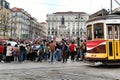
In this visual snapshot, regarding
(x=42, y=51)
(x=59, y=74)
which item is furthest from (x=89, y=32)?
(x=42, y=51)

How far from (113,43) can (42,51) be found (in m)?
8.44

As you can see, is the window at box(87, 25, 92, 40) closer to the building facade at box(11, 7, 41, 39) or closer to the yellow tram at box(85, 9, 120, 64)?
the yellow tram at box(85, 9, 120, 64)

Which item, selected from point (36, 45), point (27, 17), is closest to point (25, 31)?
point (27, 17)

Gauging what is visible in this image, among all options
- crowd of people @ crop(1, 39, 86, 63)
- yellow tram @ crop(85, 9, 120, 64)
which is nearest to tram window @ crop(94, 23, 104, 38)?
yellow tram @ crop(85, 9, 120, 64)

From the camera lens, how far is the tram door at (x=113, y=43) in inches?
835

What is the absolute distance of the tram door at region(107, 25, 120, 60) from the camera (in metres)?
21.2

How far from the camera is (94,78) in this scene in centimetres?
1571

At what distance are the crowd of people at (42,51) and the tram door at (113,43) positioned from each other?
5.64 m

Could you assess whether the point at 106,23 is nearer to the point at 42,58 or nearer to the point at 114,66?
the point at 114,66

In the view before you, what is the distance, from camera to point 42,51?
2845cm

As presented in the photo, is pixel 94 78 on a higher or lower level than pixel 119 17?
lower

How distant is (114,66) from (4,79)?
32.0 ft

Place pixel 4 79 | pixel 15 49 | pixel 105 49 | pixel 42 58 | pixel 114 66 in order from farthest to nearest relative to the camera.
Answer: pixel 42 58 → pixel 15 49 → pixel 114 66 → pixel 105 49 → pixel 4 79

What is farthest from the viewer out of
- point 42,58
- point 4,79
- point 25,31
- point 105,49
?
point 25,31
